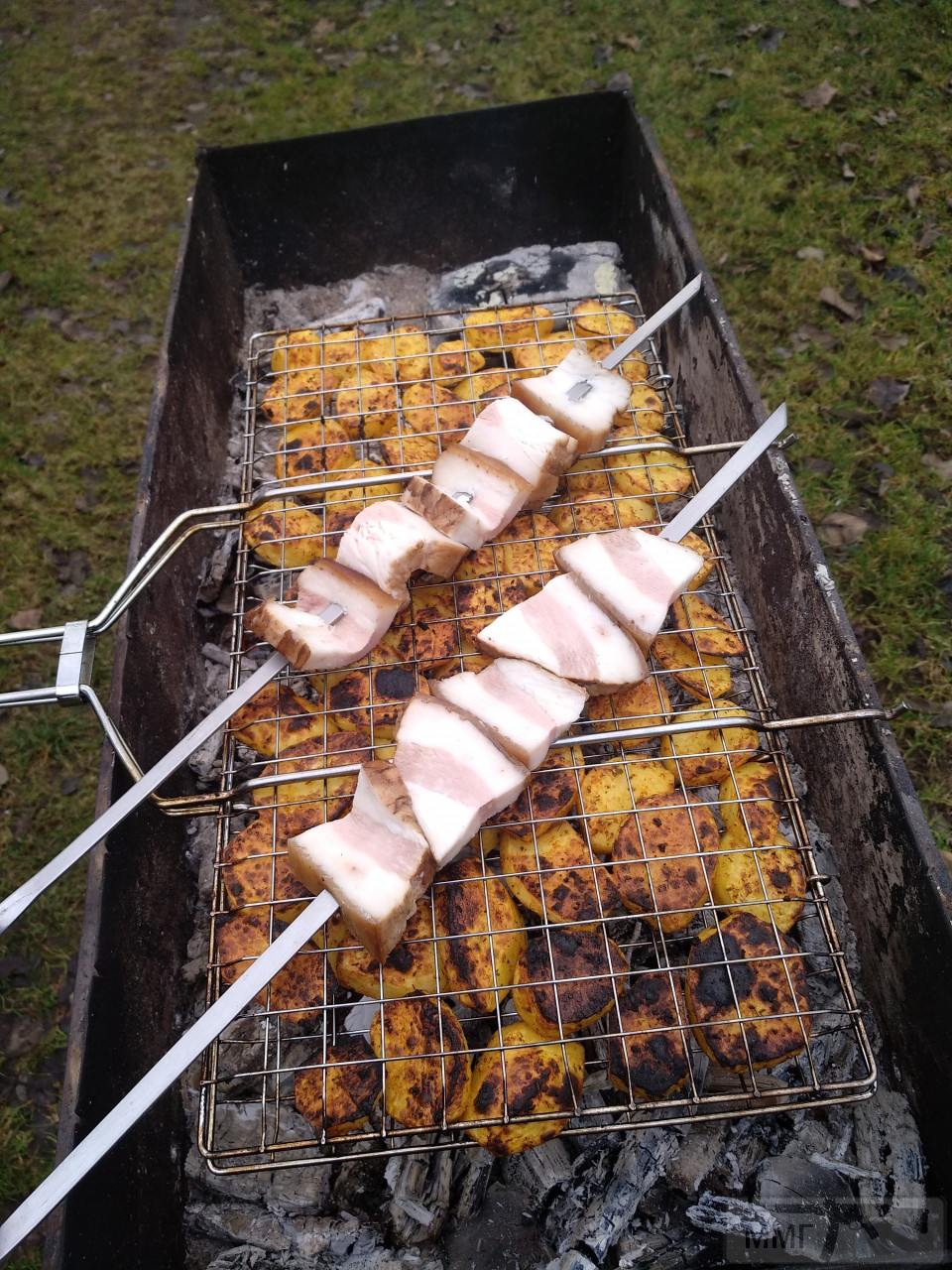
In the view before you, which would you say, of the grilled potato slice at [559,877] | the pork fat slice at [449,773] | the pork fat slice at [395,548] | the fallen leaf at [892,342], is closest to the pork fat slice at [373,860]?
the pork fat slice at [449,773]

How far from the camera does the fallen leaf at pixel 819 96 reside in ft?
17.0

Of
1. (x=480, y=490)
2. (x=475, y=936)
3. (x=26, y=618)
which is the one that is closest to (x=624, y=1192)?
(x=475, y=936)

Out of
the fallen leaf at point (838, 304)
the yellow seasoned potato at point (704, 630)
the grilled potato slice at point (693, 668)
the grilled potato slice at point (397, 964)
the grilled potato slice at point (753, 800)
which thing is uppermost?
the fallen leaf at point (838, 304)

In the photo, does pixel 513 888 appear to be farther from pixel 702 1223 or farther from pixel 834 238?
pixel 834 238

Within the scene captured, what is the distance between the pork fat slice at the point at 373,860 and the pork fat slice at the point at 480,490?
85 cm

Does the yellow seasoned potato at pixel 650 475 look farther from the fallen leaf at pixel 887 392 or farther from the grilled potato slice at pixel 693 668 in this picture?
the fallen leaf at pixel 887 392

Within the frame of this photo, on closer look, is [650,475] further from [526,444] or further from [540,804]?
[540,804]

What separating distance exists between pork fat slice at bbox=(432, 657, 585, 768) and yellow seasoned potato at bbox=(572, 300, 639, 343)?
5.54 ft

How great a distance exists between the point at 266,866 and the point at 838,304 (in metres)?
4.06

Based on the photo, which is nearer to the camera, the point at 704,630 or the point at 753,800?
the point at 753,800

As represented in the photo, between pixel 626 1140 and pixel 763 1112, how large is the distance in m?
0.38

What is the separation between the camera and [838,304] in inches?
169

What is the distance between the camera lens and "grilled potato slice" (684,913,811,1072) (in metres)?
1.91

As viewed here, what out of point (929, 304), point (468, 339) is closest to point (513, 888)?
point (468, 339)
